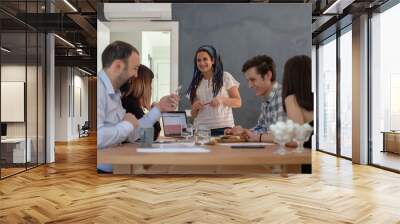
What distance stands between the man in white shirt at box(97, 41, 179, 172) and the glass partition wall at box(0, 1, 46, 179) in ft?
7.24

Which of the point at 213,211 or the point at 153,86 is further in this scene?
the point at 153,86

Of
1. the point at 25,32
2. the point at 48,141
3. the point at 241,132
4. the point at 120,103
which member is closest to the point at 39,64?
the point at 25,32

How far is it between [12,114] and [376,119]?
247 inches

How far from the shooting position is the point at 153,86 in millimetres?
5027

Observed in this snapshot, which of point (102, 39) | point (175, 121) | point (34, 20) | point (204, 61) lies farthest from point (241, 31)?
point (34, 20)

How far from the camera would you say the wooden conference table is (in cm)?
481

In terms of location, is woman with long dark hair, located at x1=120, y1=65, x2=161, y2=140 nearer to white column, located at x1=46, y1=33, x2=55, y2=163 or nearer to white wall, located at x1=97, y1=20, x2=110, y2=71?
white wall, located at x1=97, y1=20, x2=110, y2=71

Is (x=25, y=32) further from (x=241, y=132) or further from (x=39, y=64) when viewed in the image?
(x=241, y=132)

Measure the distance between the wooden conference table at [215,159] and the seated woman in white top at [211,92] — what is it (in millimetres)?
316

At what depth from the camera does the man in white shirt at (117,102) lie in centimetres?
490

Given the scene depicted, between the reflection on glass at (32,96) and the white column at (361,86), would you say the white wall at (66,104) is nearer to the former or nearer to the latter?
the reflection on glass at (32,96)

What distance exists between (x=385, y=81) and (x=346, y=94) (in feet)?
4.86

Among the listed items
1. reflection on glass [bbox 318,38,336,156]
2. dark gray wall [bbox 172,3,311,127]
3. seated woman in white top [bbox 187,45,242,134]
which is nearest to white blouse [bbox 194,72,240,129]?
seated woman in white top [bbox 187,45,242,134]

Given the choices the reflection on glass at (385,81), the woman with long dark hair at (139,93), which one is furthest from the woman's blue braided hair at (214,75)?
→ the reflection on glass at (385,81)
